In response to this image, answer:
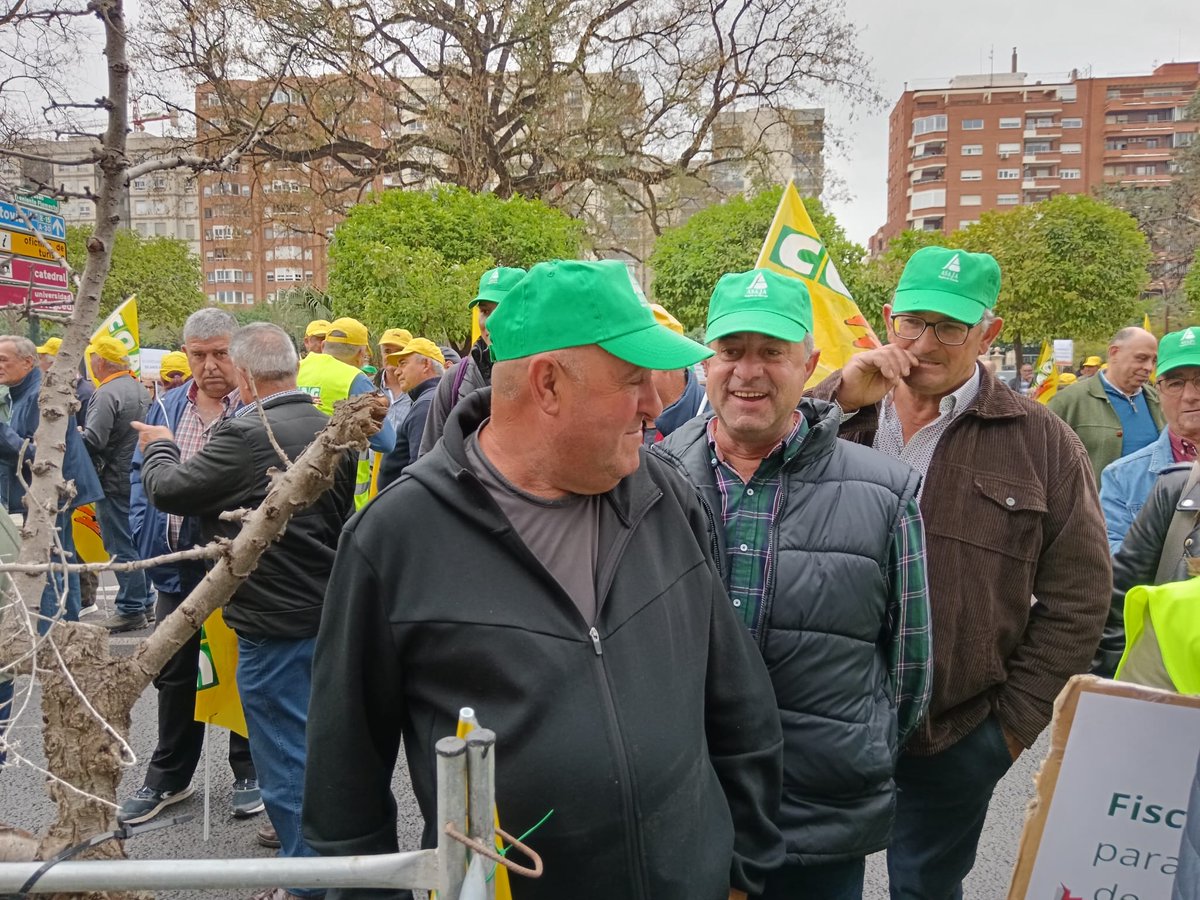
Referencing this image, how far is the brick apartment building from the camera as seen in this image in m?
79.0

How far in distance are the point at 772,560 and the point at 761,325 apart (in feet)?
1.78

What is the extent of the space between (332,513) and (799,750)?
6.53 feet

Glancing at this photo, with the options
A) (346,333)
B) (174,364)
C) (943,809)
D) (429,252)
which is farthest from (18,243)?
(429,252)

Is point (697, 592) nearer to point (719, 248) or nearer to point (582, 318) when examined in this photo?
point (582, 318)

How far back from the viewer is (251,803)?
3.74 meters

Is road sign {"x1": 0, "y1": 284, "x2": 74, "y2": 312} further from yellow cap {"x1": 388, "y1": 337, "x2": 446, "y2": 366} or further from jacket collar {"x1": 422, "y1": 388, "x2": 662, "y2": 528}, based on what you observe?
yellow cap {"x1": 388, "y1": 337, "x2": 446, "y2": 366}

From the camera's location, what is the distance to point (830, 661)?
1894 millimetres

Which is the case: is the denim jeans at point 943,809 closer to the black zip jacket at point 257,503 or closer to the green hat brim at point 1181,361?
the green hat brim at point 1181,361

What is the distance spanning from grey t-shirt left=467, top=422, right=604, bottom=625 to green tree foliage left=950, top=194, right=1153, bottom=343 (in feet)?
95.9

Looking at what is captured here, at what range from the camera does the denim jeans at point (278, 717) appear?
9.93ft

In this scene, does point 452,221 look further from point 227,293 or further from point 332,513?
point 227,293

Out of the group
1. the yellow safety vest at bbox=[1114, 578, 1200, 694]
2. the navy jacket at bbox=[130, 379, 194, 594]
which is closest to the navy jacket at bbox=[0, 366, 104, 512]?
the navy jacket at bbox=[130, 379, 194, 594]

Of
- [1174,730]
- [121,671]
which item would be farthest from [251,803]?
[1174,730]

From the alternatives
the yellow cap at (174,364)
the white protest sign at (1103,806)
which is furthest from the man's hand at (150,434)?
the yellow cap at (174,364)
